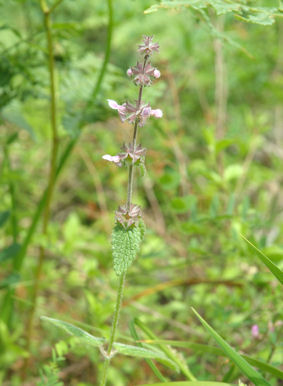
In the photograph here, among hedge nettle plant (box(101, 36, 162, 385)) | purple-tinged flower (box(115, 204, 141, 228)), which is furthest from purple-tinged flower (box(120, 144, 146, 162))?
purple-tinged flower (box(115, 204, 141, 228))

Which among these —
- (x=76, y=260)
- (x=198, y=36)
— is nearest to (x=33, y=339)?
(x=76, y=260)

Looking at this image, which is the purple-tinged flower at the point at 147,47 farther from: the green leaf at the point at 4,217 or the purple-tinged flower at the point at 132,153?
the green leaf at the point at 4,217

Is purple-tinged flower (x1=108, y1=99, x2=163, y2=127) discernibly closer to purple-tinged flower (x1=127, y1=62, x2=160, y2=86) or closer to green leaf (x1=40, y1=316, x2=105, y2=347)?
A: purple-tinged flower (x1=127, y1=62, x2=160, y2=86)

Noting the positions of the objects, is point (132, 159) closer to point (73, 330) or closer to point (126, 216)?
point (126, 216)

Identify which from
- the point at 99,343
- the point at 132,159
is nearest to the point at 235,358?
the point at 99,343

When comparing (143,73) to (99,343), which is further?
(99,343)

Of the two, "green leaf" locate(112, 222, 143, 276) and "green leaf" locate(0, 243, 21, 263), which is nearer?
"green leaf" locate(112, 222, 143, 276)

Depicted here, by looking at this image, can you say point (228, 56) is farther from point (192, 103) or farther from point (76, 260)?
point (76, 260)
